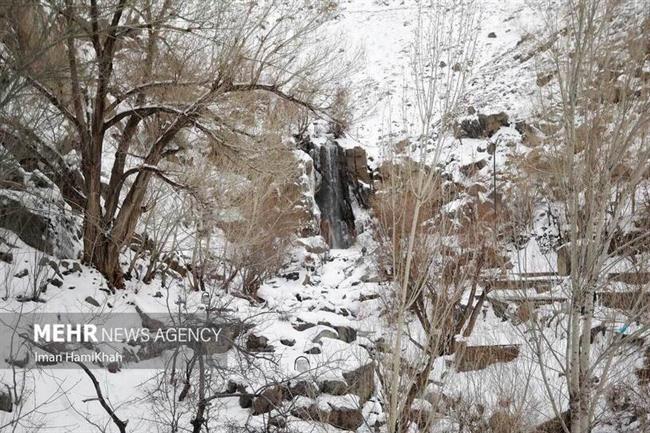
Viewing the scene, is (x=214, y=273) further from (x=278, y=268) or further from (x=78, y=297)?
(x=78, y=297)

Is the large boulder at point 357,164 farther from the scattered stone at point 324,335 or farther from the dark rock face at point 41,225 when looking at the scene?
the dark rock face at point 41,225

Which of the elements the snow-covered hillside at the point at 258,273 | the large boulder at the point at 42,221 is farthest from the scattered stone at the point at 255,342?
the large boulder at the point at 42,221

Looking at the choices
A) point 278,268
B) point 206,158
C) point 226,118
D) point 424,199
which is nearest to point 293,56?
point 226,118

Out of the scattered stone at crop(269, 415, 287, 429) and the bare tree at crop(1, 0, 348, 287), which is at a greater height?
the bare tree at crop(1, 0, 348, 287)

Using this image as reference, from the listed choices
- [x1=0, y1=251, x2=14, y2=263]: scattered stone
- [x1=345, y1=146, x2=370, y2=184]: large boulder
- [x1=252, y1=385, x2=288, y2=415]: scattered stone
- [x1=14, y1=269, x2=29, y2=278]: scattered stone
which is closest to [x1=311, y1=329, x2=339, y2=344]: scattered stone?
[x1=252, y1=385, x2=288, y2=415]: scattered stone

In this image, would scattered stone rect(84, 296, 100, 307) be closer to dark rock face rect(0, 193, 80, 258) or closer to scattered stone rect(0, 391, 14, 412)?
dark rock face rect(0, 193, 80, 258)

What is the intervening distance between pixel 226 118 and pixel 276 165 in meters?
1.63

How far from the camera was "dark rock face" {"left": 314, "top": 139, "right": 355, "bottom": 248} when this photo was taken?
23.6 meters

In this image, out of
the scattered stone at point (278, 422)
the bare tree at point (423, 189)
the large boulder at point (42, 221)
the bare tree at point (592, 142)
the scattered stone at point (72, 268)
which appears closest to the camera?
the bare tree at point (423, 189)

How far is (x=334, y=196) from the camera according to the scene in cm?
2402

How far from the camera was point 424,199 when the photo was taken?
5.41 meters

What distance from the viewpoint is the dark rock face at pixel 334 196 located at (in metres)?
23.6

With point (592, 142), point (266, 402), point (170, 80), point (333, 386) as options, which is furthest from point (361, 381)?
point (170, 80)

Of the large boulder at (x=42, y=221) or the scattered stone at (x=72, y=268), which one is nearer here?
the large boulder at (x=42, y=221)
